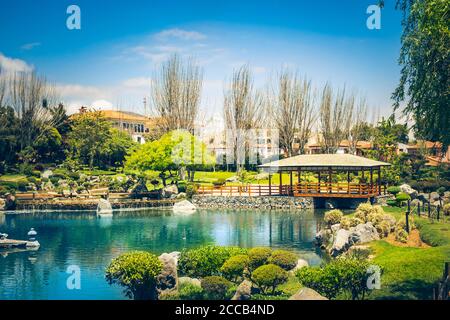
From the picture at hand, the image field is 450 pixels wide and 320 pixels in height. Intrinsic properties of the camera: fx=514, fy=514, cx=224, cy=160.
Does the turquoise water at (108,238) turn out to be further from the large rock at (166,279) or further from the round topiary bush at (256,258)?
the round topiary bush at (256,258)

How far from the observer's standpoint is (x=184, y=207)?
32.8 metres

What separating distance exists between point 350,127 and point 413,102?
39102 mm

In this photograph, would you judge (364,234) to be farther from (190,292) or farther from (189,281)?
(190,292)

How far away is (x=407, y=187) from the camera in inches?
1355

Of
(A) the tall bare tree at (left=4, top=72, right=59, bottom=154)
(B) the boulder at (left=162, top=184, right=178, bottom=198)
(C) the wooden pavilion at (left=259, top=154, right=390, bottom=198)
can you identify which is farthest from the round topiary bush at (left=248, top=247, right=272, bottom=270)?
(A) the tall bare tree at (left=4, top=72, right=59, bottom=154)

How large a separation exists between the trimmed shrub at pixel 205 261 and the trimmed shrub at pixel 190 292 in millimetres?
707

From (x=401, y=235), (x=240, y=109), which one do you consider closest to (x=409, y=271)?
(x=401, y=235)

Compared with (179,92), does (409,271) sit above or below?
below

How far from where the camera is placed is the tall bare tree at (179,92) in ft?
153

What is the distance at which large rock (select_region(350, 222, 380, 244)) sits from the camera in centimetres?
1797

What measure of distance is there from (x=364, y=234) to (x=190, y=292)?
7.72 m

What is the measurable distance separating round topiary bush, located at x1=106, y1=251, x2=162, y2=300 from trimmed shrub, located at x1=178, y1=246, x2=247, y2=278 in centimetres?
129

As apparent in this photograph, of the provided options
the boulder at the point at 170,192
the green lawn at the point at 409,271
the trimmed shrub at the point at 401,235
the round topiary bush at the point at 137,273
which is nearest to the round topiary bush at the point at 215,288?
the round topiary bush at the point at 137,273

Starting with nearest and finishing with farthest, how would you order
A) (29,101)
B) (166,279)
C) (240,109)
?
(166,279), (29,101), (240,109)
